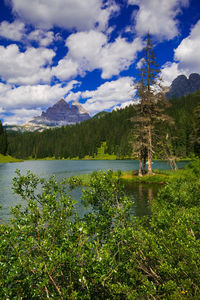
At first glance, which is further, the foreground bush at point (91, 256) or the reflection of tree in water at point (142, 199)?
the reflection of tree in water at point (142, 199)

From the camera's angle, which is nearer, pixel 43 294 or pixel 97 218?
pixel 43 294

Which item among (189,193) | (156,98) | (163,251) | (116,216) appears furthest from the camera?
(156,98)

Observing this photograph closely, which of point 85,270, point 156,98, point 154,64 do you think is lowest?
point 85,270

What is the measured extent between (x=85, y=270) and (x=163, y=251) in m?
3.01

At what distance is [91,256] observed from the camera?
553 centimetres

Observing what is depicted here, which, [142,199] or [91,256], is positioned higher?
[91,256]

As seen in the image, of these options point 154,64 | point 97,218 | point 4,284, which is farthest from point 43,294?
point 154,64

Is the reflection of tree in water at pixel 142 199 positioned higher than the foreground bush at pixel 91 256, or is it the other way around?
the foreground bush at pixel 91 256

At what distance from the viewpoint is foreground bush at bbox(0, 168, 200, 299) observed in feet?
16.7

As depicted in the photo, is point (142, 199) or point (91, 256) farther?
point (142, 199)

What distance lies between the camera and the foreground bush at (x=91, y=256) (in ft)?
16.7

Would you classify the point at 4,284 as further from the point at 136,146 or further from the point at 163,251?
the point at 136,146

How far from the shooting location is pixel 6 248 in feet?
18.2

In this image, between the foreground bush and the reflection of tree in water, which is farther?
the reflection of tree in water
